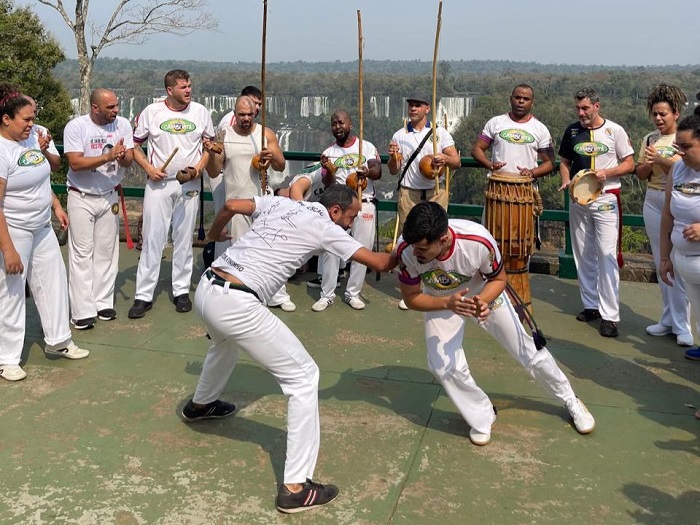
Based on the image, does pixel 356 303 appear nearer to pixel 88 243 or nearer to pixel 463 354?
pixel 88 243

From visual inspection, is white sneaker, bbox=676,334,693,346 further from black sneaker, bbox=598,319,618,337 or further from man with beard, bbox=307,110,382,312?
man with beard, bbox=307,110,382,312

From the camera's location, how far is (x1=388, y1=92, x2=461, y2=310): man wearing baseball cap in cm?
686

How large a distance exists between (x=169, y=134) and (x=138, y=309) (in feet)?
4.79

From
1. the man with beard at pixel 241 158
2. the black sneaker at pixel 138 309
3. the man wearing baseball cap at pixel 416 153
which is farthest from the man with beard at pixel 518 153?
the black sneaker at pixel 138 309

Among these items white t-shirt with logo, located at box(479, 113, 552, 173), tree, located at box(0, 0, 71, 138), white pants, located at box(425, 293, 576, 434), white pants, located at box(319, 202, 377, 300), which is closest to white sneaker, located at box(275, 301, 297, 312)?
white pants, located at box(319, 202, 377, 300)

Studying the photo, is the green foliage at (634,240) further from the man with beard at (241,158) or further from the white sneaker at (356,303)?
the man with beard at (241,158)

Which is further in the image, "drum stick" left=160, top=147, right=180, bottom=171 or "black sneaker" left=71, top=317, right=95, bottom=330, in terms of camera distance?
"drum stick" left=160, top=147, right=180, bottom=171

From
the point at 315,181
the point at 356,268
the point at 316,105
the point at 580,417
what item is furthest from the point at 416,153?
the point at 316,105

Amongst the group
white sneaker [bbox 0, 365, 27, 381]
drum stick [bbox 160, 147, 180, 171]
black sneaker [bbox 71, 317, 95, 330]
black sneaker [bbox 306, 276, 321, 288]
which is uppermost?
drum stick [bbox 160, 147, 180, 171]

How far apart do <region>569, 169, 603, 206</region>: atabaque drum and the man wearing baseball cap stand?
41.8 inches

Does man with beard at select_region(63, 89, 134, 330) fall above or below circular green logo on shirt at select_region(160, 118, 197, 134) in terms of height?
below

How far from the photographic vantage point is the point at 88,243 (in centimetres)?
630

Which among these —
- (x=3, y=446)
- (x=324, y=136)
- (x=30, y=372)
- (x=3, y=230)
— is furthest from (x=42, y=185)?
(x=324, y=136)

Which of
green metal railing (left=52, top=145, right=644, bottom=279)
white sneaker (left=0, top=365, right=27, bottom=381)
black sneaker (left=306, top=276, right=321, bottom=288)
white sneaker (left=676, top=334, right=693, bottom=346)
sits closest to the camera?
white sneaker (left=0, top=365, right=27, bottom=381)
